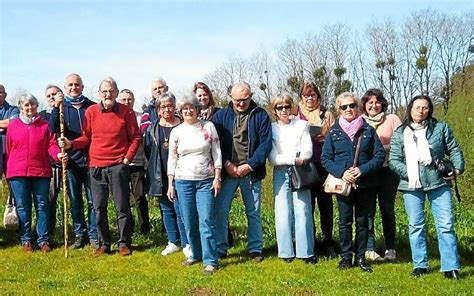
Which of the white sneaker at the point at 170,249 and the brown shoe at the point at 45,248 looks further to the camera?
the brown shoe at the point at 45,248

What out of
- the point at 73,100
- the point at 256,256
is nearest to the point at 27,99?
the point at 73,100

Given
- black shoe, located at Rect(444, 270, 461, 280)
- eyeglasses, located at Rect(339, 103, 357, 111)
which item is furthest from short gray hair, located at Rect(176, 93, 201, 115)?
black shoe, located at Rect(444, 270, 461, 280)

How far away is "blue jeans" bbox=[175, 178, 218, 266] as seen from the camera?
696 cm

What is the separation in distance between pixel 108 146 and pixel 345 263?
3.52 meters

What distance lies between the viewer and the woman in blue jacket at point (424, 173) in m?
6.46

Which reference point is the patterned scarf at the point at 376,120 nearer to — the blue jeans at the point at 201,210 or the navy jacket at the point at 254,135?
the navy jacket at the point at 254,135

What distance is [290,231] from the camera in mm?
7375

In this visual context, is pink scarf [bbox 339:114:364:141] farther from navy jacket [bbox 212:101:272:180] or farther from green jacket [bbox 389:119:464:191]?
navy jacket [bbox 212:101:272:180]

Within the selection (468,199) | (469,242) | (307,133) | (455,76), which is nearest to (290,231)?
(307,133)

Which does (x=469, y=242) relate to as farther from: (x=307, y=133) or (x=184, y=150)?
(x=184, y=150)

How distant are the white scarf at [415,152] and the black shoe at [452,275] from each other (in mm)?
1045

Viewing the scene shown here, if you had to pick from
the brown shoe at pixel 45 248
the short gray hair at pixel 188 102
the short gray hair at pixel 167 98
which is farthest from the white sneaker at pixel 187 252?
the brown shoe at pixel 45 248

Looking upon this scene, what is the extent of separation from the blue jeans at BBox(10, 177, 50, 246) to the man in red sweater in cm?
89

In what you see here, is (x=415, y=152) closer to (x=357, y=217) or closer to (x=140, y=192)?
(x=357, y=217)
